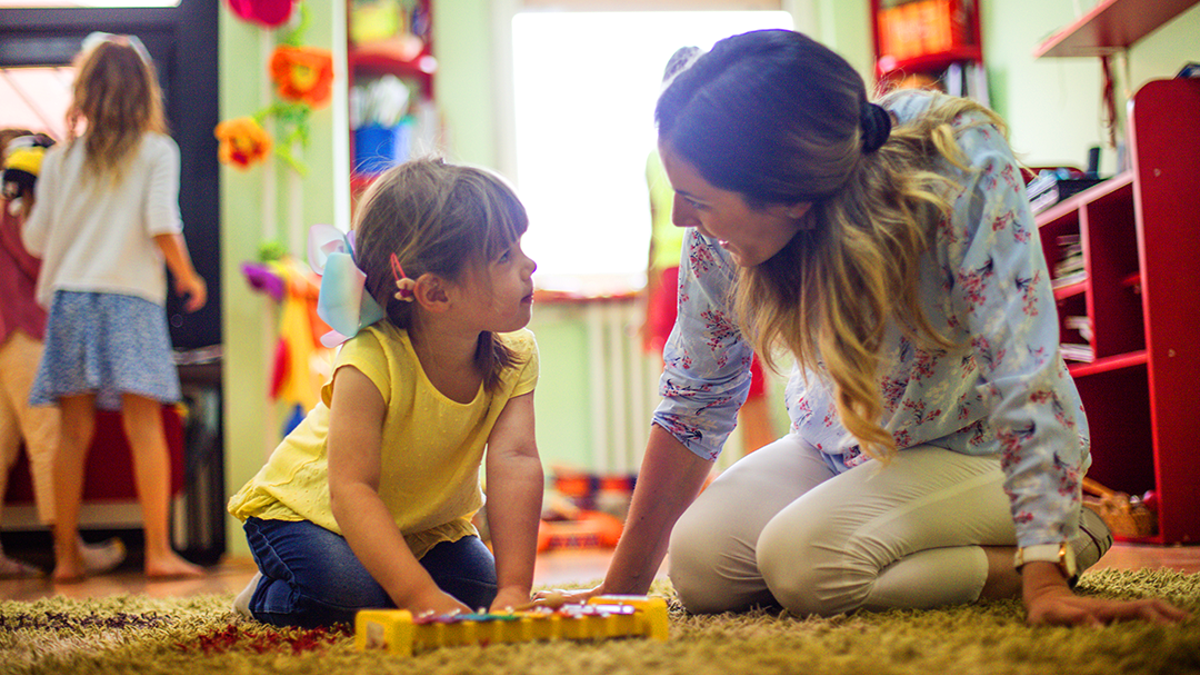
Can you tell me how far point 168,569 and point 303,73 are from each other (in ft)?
4.20

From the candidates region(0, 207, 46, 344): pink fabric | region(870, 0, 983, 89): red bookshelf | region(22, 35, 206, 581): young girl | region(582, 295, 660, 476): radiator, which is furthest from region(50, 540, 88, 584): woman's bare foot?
region(870, 0, 983, 89): red bookshelf

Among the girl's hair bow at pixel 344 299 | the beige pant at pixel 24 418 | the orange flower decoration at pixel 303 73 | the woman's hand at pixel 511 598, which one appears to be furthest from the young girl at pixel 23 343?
the woman's hand at pixel 511 598

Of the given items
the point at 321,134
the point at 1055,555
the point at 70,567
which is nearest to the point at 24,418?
the point at 70,567

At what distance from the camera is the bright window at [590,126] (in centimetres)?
333

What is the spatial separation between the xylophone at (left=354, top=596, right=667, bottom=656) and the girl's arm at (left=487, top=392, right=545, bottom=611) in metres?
0.13

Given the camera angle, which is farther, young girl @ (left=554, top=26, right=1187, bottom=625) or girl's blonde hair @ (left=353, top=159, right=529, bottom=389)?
girl's blonde hair @ (left=353, top=159, right=529, bottom=389)

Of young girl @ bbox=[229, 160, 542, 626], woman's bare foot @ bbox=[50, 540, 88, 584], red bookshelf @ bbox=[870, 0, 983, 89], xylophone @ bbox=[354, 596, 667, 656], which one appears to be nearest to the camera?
xylophone @ bbox=[354, 596, 667, 656]

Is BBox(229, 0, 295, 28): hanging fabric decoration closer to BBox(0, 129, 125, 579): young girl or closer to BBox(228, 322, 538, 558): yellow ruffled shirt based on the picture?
BBox(0, 129, 125, 579): young girl

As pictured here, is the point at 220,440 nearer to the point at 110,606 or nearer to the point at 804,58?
the point at 110,606

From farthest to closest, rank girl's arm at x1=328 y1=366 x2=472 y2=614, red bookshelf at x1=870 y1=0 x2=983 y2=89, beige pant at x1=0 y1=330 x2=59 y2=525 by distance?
1. red bookshelf at x1=870 y1=0 x2=983 y2=89
2. beige pant at x1=0 y1=330 x2=59 y2=525
3. girl's arm at x1=328 y1=366 x2=472 y2=614

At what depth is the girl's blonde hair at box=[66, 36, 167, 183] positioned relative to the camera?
1.98 meters

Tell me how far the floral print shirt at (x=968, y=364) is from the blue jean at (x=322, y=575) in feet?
0.98

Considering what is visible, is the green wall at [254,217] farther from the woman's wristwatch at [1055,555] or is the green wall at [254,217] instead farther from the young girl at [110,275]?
the woman's wristwatch at [1055,555]

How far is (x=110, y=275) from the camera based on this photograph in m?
1.95
